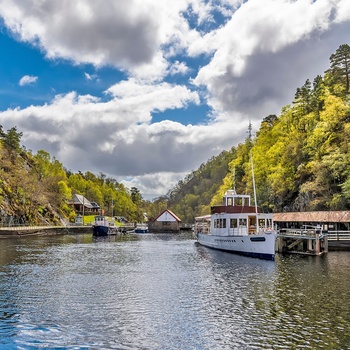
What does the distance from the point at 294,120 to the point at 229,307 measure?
250 ft

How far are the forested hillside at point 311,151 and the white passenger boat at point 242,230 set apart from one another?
14.6 meters

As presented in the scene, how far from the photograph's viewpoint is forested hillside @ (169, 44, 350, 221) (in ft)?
205

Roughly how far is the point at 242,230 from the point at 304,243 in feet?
26.4

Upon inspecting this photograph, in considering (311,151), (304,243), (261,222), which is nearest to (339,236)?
(304,243)

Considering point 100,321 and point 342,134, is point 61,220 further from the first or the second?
point 100,321

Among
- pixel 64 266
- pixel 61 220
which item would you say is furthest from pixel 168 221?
pixel 64 266

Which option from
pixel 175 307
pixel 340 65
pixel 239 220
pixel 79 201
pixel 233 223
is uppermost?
pixel 340 65

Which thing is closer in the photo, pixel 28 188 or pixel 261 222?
pixel 261 222

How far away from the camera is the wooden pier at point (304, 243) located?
46.6 metres

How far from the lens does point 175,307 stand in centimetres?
2127

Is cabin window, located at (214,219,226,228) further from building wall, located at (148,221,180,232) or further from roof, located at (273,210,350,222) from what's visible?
Result: building wall, located at (148,221,180,232)

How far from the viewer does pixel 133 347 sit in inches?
605

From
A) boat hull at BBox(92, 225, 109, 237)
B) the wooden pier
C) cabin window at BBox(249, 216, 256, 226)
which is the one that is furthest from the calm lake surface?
boat hull at BBox(92, 225, 109, 237)

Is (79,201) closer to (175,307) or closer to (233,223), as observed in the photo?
(233,223)
